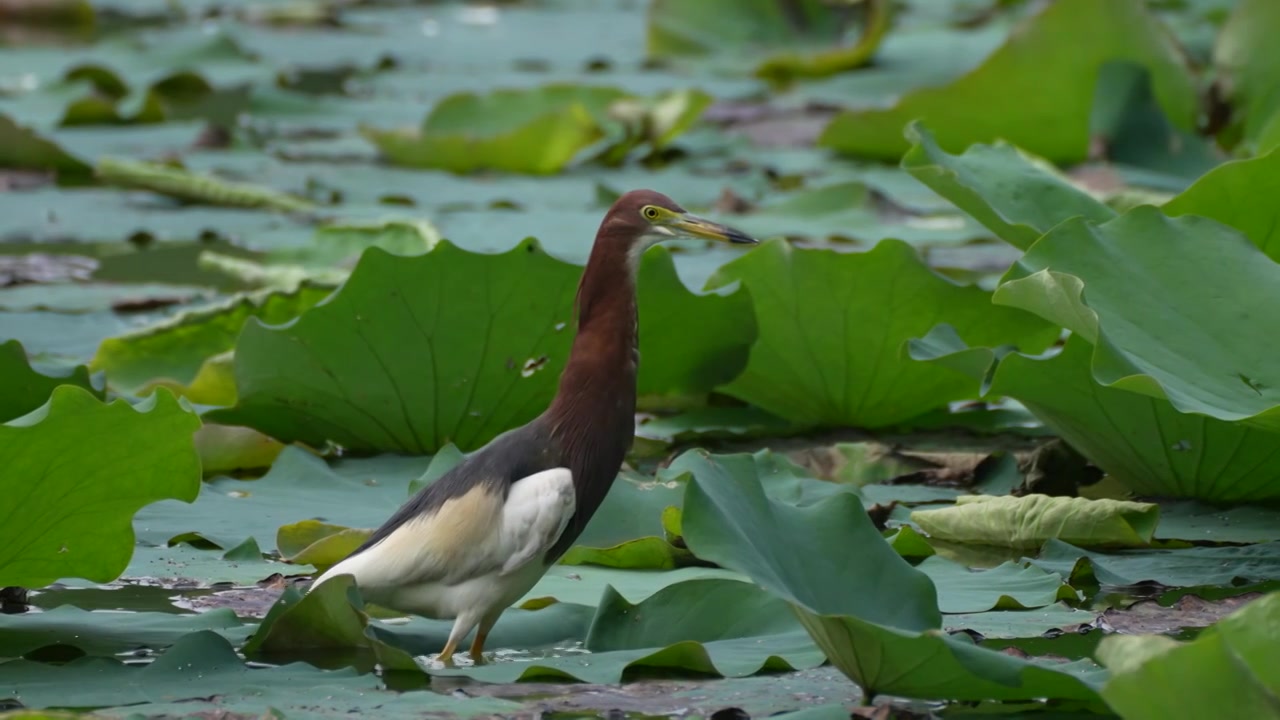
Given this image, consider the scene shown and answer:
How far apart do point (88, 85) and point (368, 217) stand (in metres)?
3.11

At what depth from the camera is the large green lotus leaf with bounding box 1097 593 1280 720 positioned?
1.86m

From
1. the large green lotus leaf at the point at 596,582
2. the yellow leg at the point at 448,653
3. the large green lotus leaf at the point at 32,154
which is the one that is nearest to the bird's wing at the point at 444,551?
the yellow leg at the point at 448,653

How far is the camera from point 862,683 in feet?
7.45

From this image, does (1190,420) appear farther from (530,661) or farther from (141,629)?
(141,629)

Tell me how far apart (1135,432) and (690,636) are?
990mm

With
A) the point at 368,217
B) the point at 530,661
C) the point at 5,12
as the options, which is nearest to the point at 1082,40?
the point at 368,217

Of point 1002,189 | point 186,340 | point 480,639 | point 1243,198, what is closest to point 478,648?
point 480,639

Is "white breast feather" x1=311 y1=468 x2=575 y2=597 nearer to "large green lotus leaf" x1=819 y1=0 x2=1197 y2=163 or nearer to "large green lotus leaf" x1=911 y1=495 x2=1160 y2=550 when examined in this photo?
"large green lotus leaf" x1=911 y1=495 x2=1160 y2=550

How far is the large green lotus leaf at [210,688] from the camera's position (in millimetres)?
2291

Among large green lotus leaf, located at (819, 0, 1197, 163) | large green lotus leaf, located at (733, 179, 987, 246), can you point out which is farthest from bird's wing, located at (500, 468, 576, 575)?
large green lotus leaf, located at (819, 0, 1197, 163)

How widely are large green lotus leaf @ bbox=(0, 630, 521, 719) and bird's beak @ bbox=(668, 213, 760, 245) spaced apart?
90 centimetres

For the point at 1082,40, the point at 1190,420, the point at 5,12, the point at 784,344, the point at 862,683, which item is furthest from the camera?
the point at 5,12

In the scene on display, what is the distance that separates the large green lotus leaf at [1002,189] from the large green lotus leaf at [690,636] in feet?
3.38

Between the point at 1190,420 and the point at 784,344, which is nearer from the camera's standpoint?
the point at 1190,420
